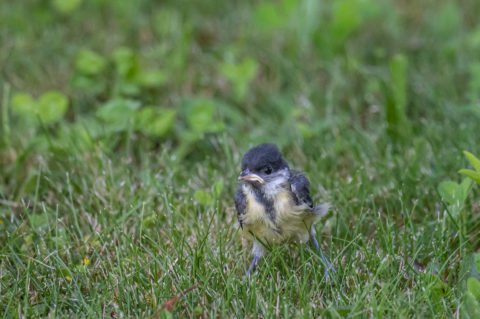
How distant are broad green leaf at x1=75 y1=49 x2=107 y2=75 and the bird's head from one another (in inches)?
95.2

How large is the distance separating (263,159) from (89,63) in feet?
8.44

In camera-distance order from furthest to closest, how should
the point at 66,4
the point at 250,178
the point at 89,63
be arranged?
the point at 66,4 → the point at 89,63 → the point at 250,178

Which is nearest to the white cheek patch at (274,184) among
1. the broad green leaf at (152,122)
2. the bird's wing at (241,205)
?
the bird's wing at (241,205)

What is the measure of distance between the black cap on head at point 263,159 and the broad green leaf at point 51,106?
2070 millimetres

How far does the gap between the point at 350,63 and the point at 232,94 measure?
42.6 inches

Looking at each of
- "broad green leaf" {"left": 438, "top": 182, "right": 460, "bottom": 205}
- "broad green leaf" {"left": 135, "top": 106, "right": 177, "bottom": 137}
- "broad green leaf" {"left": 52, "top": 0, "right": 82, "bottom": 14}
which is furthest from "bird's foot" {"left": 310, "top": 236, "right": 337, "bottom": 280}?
"broad green leaf" {"left": 52, "top": 0, "right": 82, "bottom": 14}

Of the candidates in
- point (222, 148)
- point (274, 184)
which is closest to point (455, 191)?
point (274, 184)

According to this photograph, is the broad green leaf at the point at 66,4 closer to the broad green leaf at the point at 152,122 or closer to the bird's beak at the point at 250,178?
the broad green leaf at the point at 152,122

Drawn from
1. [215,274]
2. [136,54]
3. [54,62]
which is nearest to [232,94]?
[136,54]

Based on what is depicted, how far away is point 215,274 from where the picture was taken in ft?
10.7

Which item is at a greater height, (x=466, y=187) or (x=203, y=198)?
(x=203, y=198)

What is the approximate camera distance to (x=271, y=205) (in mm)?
3537

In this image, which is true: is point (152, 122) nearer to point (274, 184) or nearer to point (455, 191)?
point (274, 184)

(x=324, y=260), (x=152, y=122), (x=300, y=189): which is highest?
(x=152, y=122)
